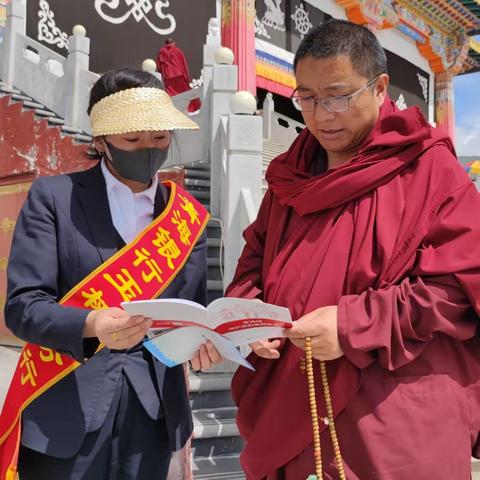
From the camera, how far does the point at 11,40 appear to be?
730cm

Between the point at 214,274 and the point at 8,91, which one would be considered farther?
the point at 8,91

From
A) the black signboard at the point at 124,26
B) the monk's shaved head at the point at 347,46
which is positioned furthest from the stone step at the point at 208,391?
the black signboard at the point at 124,26

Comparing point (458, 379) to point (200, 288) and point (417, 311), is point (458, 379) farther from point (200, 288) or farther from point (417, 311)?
point (200, 288)

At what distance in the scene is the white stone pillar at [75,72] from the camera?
6.62 m

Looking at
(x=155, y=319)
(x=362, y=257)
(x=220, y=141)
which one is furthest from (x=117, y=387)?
(x=220, y=141)

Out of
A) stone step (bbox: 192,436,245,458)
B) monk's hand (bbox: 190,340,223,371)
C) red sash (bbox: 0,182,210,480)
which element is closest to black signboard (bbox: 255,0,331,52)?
stone step (bbox: 192,436,245,458)

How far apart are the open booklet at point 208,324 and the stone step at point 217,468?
207 centimetres

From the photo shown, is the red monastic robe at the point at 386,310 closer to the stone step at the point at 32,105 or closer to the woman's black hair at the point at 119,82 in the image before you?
the woman's black hair at the point at 119,82

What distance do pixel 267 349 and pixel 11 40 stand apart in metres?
7.22

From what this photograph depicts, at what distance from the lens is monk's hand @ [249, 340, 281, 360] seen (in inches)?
48.5

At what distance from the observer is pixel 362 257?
1173mm

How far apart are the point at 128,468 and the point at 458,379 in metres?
0.76

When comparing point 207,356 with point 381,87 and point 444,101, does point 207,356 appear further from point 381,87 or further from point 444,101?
point 444,101

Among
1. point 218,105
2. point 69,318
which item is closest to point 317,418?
point 69,318
